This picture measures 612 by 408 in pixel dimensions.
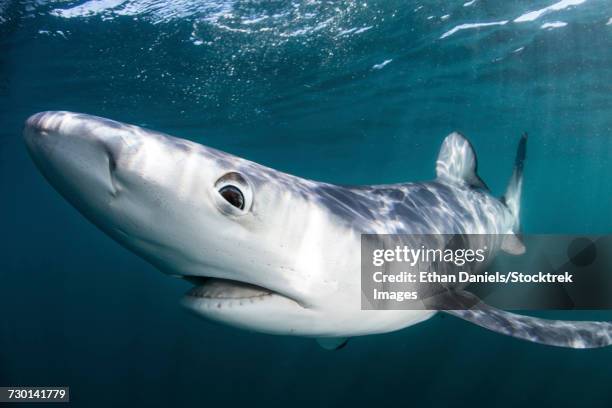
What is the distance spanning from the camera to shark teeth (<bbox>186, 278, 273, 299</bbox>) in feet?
6.79

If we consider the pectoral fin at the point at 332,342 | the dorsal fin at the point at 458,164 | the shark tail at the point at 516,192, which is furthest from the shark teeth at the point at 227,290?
the shark tail at the point at 516,192

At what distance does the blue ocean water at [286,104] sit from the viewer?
1002 centimetres

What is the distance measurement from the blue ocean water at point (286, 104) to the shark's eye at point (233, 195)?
8.37 m

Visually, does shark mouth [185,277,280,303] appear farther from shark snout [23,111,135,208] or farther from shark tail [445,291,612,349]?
shark tail [445,291,612,349]

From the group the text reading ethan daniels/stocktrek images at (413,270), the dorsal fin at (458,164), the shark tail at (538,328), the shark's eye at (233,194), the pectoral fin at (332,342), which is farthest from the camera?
the dorsal fin at (458,164)

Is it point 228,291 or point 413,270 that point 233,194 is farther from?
point 413,270

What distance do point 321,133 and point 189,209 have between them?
83.6 ft

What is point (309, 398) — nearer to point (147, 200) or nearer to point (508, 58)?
point (147, 200)

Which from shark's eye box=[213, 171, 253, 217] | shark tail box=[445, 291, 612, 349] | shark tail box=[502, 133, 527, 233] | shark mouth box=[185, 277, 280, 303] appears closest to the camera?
shark's eye box=[213, 171, 253, 217]

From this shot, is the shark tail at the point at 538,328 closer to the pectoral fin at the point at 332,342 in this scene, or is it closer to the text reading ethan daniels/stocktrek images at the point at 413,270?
the text reading ethan daniels/stocktrek images at the point at 413,270

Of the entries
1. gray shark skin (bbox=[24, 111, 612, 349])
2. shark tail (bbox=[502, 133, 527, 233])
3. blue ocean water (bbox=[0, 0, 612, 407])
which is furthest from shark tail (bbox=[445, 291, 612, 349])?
blue ocean water (bbox=[0, 0, 612, 407])

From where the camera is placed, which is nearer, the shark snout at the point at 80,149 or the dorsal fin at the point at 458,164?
the shark snout at the point at 80,149

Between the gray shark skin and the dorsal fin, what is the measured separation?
7.25 feet

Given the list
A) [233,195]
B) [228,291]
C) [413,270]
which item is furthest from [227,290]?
[413,270]
